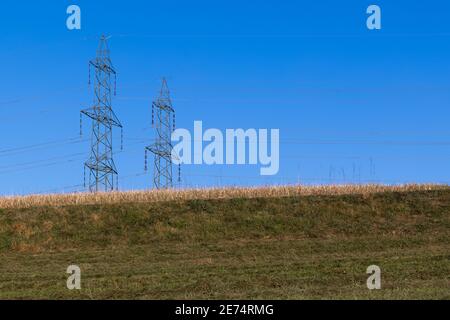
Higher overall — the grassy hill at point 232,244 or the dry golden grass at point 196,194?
the dry golden grass at point 196,194

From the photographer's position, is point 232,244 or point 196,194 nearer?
point 232,244

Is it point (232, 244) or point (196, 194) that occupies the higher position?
point (196, 194)

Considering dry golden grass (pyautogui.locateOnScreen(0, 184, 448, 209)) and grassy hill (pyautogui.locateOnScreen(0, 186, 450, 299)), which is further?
dry golden grass (pyautogui.locateOnScreen(0, 184, 448, 209))

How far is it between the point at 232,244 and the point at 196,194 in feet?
40.7

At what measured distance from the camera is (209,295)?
14.9 meters

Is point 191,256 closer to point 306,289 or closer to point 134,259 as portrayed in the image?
point 134,259

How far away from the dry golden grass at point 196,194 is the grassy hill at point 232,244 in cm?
11

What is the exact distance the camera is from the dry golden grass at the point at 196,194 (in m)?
40.9

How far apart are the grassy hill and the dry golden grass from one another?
106 millimetres

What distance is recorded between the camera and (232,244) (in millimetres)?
29750

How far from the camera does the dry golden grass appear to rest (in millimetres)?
40906

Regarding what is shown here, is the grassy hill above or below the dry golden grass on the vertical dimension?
below

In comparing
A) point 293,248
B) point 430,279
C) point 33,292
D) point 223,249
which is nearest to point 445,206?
point 293,248
